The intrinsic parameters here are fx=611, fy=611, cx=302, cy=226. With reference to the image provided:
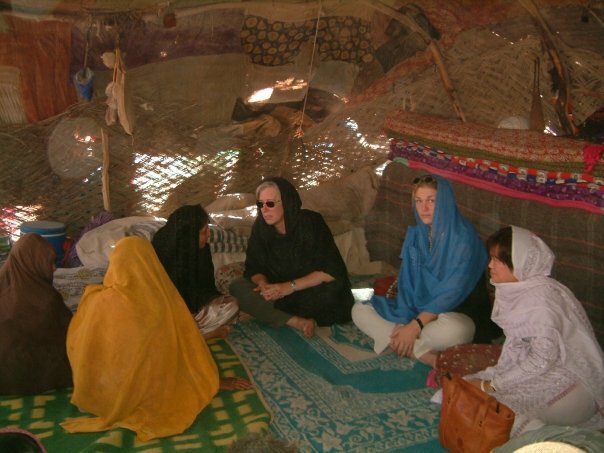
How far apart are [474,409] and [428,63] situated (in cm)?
336

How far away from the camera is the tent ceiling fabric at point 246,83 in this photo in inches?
159

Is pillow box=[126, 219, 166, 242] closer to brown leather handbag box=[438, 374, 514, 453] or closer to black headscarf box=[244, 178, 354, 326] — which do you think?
black headscarf box=[244, 178, 354, 326]

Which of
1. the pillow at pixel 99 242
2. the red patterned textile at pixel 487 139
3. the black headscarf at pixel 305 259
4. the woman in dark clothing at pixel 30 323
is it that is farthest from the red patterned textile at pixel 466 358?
the pillow at pixel 99 242

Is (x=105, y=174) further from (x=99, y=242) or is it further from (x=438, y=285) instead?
(x=438, y=285)

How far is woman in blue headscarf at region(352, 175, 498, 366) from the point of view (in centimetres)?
326

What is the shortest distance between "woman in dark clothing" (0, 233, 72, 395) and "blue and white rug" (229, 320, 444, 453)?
993 millimetres

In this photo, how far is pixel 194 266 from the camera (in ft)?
11.3

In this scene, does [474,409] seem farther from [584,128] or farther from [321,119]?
[321,119]

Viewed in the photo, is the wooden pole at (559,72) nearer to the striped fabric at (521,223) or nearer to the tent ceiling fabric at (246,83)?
the tent ceiling fabric at (246,83)

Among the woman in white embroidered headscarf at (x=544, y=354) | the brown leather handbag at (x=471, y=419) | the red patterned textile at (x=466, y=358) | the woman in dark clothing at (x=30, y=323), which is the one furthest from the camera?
the red patterned textile at (x=466, y=358)

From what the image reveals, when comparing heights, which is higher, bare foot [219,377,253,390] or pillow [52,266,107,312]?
pillow [52,266,107,312]

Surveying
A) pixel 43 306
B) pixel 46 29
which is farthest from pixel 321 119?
pixel 43 306

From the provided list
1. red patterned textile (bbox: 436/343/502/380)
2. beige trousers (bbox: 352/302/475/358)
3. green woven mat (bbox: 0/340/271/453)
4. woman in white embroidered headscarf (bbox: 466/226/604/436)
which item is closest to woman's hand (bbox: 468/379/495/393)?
woman in white embroidered headscarf (bbox: 466/226/604/436)

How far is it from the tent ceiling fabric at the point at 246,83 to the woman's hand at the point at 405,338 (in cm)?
206
